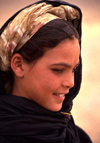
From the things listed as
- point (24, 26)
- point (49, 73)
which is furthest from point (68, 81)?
point (24, 26)

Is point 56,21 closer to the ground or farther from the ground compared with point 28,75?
farther from the ground

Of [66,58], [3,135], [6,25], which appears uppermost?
[6,25]

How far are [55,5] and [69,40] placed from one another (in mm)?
266

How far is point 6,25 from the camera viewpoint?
144 centimetres

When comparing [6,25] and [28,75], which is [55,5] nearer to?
[6,25]

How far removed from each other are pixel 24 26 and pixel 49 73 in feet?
0.94

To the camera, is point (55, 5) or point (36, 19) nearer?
point (36, 19)

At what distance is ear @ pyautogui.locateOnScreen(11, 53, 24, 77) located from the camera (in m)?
1.35

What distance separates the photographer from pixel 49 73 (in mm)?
1299

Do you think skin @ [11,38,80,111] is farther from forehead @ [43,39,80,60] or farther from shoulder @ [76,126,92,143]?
shoulder @ [76,126,92,143]

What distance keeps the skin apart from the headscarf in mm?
52

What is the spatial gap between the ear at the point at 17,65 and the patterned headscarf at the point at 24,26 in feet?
0.10

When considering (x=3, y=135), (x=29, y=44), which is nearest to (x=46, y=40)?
(x=29, y=44)

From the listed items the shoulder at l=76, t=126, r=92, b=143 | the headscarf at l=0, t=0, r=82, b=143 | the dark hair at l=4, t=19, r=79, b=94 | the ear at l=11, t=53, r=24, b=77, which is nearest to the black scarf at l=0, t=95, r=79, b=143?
the headscarf at l=0, t=0, r=82, b=143
